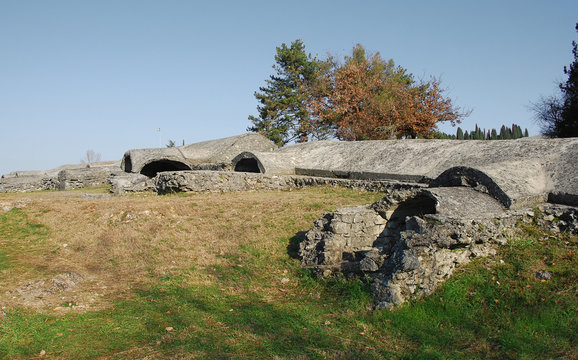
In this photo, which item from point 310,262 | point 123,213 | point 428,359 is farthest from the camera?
point 123,213

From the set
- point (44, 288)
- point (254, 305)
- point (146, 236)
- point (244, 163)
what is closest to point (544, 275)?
point (254, 305)

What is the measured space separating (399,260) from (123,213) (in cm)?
794

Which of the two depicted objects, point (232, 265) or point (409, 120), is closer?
point (232, 265)

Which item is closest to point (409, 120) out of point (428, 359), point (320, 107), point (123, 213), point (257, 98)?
point (320, 107)

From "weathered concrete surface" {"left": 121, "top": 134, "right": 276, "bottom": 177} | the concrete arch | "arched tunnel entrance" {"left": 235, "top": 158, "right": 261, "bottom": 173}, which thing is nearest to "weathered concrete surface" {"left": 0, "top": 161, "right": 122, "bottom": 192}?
"weathered concrete surface" {"left": 121, "top": 134, "right": 276, "bottom": 177}

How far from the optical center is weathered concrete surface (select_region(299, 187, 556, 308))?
6.36 meters

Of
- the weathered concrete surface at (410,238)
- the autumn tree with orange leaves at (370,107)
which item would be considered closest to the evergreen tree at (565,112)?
the autumn tree with orange leaves at (370,107)

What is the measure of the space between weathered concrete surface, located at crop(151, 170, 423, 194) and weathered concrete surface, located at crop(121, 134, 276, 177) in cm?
329

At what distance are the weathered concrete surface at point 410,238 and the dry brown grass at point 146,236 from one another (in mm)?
1177

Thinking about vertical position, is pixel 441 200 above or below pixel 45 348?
above

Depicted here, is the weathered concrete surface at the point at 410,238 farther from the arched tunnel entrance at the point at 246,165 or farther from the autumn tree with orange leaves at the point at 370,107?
the autumn tree with orange leaves at the point at 370,107

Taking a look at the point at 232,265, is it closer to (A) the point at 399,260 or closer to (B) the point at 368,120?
(A) the point at 399,260

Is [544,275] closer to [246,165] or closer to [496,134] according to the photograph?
[246,165]

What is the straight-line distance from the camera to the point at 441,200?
754 cm
